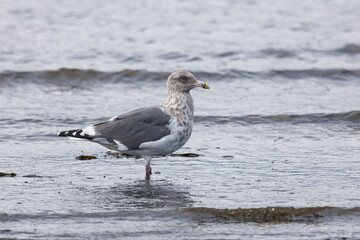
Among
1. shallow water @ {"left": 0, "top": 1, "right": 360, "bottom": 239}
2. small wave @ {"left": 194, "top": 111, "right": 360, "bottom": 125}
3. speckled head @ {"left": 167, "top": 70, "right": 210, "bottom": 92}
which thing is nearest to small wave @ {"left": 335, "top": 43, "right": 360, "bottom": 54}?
shallow water @ {"left": 0, "top": 1, "right": 360, "bottom": 239}

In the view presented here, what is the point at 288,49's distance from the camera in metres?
16.1

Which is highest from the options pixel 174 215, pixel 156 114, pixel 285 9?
pixel 285 9

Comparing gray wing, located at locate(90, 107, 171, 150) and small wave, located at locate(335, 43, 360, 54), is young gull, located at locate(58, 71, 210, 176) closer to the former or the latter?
gray wing, located at locate(90, 107, 171, 150)

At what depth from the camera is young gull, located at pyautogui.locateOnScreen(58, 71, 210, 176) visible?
7.99 metres

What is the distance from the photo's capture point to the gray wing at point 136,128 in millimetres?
8008

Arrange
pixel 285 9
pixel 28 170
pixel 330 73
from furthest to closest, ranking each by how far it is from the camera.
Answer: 1. pixel 285 9
2. pixel 330 73
3. pixel 28 170

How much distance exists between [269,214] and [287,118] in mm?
4612

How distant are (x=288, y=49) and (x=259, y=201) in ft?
31.8

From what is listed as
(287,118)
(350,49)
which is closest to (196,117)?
(287,118)

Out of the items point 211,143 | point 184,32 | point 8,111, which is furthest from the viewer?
point 184,32

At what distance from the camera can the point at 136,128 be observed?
813 cm

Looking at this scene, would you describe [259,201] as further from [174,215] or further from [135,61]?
[135,61]

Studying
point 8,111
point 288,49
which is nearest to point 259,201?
point 8,111

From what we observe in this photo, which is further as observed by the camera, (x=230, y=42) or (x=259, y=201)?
(x=230, y=42)
